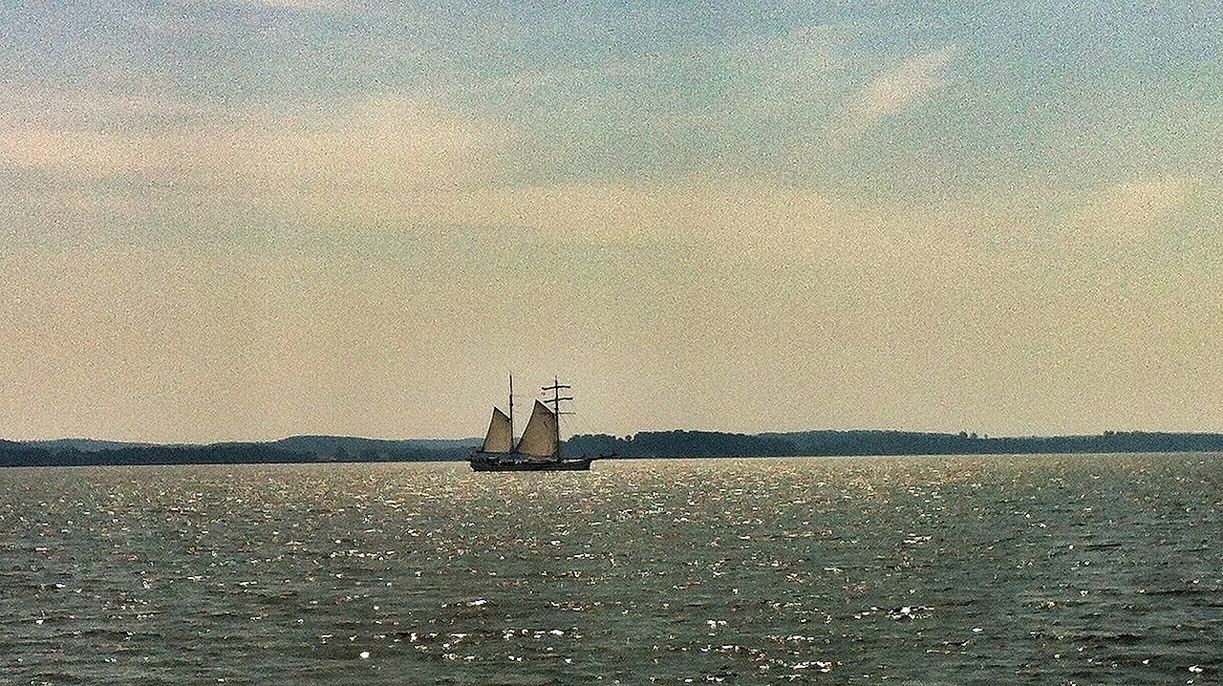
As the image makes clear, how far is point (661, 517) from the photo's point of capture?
131 meters

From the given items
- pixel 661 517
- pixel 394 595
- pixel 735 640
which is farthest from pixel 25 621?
pixel 661 517

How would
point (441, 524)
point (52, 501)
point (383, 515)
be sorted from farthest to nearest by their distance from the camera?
point (52, 501) → point (383, 515) → point (441, 524)

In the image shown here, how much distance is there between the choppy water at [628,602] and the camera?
150 ft

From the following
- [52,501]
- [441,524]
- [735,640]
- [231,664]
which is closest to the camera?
[231,664]

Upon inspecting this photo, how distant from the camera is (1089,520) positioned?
114m

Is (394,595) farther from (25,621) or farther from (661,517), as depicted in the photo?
(661,517)

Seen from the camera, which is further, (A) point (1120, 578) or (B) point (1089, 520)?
(B) point (1089, 520)

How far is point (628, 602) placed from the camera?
61688 millimetres

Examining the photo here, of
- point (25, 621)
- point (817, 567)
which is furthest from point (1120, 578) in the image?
point (25, 621)

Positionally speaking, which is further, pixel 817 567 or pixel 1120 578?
pixel 817 567

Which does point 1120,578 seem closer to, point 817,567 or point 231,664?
point 817,567

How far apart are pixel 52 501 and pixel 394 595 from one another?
484ft

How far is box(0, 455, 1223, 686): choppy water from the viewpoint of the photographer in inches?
1805

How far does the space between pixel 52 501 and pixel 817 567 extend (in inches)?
5822
